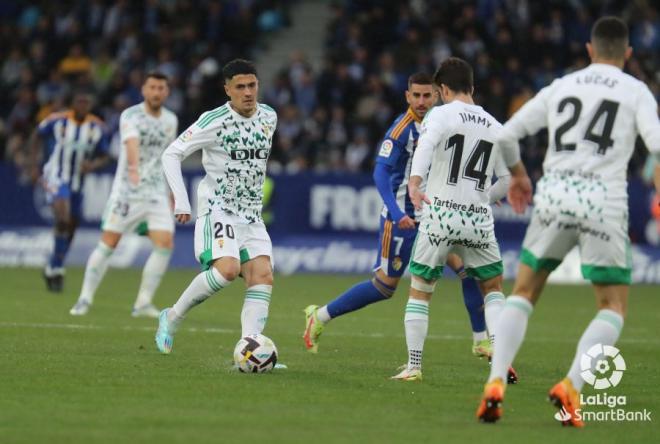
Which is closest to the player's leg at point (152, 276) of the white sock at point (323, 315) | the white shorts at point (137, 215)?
the white shorts at point (137, 215)

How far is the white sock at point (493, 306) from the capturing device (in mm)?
10273

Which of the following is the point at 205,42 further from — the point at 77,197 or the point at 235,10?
the point at 77,197

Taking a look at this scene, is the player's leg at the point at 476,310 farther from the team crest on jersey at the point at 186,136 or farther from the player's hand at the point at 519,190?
the player's hand at the point at 519,190

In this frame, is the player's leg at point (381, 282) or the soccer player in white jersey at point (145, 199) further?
the soccer player in white jersey at point (145, 199)

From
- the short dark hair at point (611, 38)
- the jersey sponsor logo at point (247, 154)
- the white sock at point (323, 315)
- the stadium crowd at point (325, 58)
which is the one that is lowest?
the white sock at point (323, 315)

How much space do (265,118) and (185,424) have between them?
3.65 metres

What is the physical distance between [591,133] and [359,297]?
13.7 feet

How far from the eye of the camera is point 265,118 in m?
10.7

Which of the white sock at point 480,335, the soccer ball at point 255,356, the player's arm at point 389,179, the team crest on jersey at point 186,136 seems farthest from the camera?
the white sock at point 480,335

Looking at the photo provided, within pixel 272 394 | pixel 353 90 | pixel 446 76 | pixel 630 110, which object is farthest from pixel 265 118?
pixel 353 90

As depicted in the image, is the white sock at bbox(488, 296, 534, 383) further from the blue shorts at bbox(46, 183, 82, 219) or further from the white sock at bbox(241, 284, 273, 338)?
the blue shorts at bbox(46, 183, 82, 219)

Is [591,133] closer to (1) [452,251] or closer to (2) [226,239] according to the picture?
(1) [452,251]

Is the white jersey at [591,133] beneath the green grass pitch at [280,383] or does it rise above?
above

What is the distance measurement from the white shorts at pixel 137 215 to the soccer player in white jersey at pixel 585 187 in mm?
7764
